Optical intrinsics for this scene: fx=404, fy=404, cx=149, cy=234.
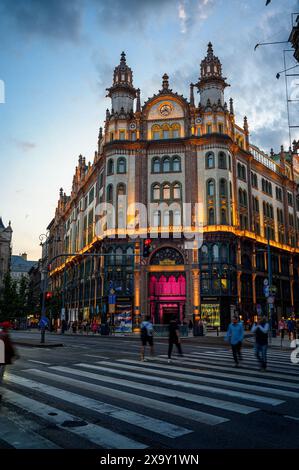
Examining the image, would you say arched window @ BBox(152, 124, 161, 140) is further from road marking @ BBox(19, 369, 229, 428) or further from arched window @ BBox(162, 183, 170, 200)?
road marking @ BBox(19, 369, 229, 428)

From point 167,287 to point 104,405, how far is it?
39.9 meters

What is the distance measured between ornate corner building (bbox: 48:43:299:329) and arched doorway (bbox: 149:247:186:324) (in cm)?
12

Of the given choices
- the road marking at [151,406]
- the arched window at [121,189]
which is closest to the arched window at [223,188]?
the arched window at [121,189]

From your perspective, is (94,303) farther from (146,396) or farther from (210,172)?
(146,396)

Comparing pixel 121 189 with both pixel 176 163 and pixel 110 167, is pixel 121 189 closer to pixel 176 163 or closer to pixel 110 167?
pixel 110 167

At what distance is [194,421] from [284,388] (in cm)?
373

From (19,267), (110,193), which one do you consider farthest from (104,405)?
(19,267)

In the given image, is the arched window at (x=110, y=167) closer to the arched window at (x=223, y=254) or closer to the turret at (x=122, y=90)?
the turret at (x=122, y=90)

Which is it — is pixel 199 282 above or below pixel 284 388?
above

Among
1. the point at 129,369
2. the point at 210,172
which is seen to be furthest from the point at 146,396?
the point at 210,172

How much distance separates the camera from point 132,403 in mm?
7445

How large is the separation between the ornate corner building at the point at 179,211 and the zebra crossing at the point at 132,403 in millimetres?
32798

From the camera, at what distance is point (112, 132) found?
51.7 meters

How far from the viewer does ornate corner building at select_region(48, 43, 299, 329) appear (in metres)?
46.1
